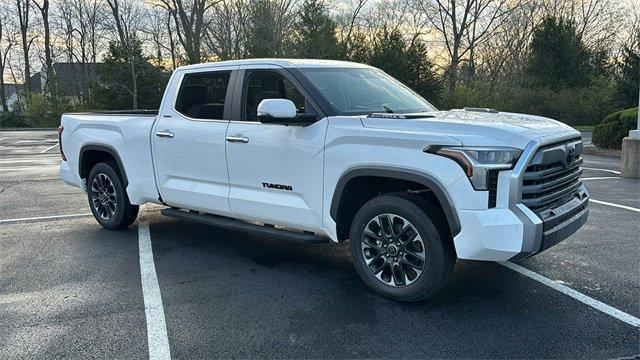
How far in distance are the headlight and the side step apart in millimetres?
1439

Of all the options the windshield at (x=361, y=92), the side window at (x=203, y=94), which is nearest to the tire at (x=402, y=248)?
the windshield at (x=361, y=92)

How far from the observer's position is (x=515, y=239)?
3.53 m

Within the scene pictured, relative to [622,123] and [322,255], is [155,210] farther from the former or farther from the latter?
[622,123]

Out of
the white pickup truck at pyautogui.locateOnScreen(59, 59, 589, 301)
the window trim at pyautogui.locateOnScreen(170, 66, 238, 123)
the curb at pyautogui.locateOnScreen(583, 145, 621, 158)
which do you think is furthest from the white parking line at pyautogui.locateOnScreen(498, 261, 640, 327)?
the curb at pyautogui.locateOnScreen(583, 145, 621, 158)

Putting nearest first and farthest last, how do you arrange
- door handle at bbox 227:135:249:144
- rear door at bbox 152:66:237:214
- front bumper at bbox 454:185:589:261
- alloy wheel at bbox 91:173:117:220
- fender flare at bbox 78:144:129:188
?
front bumper at bbox 454:185:589:261, door handle at bbox 227:135:249:144, rear door at bbox 152:66:237:214, fender flare at bbox 78:144:129:188, alloy wheel at bbox 91:173:117:220

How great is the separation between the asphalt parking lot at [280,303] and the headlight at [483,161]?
3.41 ft

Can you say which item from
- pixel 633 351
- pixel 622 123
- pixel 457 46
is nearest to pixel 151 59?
pixel 457 46

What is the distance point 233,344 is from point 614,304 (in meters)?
2.85

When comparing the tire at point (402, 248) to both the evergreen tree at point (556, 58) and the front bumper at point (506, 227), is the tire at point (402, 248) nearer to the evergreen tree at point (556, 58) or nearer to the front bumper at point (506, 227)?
the front bumper at point (506, 227)

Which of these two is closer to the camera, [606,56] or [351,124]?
[351,124]

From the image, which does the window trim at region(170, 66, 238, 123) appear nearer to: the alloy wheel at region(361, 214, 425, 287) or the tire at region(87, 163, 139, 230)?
the tire at region(87, 163, 139, 230)

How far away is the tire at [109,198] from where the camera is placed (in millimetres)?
6320

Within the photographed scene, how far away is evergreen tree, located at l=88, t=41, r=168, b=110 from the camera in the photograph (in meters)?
35.9

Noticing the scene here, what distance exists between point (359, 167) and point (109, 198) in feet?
12.3
